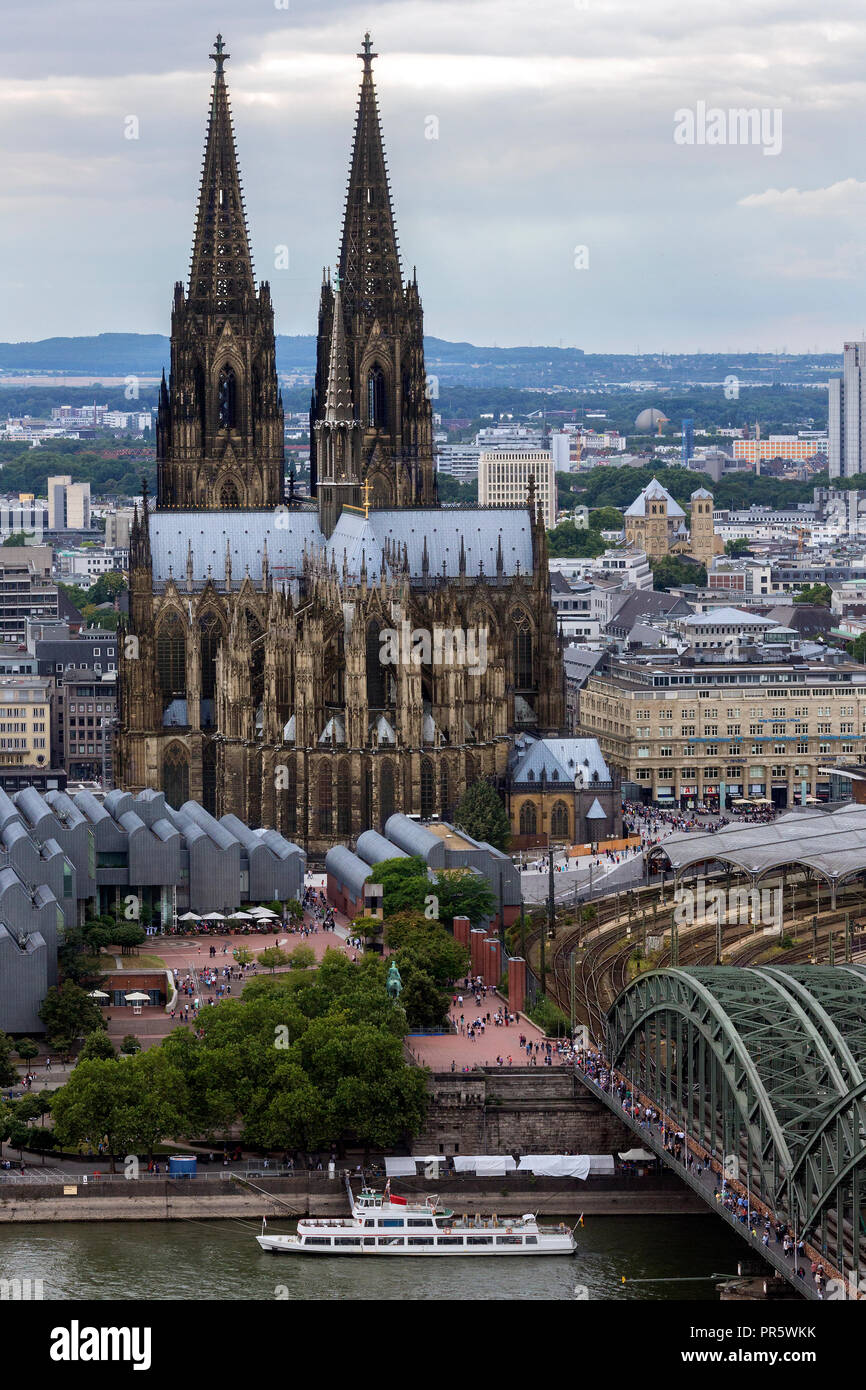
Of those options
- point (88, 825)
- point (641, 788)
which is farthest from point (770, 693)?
point (88, 825)

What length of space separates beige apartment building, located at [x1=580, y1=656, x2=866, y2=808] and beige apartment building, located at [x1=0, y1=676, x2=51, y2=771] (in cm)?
2863

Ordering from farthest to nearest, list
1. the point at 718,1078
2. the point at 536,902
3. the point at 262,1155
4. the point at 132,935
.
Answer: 1. the point at 536,902
2. the point at 132,935
3. the point at 262,1155
4. the point at 718,1078

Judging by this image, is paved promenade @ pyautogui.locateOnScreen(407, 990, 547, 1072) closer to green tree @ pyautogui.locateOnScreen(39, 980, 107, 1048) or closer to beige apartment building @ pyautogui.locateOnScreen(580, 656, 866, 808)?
green tree @ pyautogui.locateOnScreen(39, 980, 107, 1048)

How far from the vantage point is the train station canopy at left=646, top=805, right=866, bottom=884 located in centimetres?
12194

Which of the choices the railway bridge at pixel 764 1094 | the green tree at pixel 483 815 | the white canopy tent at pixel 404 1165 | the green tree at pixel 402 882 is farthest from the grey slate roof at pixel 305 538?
the white canopy tent at pixel 404 1165

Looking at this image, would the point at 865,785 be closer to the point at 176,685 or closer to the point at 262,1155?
the point at 176,685

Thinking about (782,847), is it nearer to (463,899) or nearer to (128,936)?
(463,899)

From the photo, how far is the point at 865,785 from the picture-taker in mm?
→ 142625

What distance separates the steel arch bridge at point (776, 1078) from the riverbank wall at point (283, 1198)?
2.61m

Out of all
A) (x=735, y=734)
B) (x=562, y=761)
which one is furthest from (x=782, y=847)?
(x=735, y=734)

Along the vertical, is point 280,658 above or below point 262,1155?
above

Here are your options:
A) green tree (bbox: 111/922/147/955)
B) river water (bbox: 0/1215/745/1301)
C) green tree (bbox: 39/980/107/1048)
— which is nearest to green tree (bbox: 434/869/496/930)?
green tree (bbox: 111/922/147/955)
